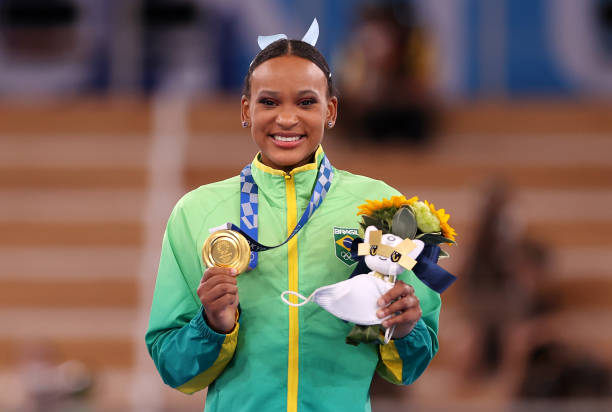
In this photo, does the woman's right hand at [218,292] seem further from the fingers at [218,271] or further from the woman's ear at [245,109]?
the woman's ear at [245,109]

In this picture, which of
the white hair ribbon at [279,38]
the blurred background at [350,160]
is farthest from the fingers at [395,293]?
the blurred background at [350,160]

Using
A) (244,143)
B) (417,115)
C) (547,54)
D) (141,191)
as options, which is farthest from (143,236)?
(547,54)

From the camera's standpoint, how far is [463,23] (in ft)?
29.3

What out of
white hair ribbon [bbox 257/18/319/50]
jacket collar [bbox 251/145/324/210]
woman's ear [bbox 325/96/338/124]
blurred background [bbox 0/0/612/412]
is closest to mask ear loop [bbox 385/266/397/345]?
jacket collar [bbox 251/145/324/210]

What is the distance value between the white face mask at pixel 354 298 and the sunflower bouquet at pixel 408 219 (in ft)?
0.31

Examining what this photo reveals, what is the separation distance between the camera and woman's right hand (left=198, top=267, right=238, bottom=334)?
1837mm

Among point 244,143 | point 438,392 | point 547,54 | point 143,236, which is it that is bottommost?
point 438,392

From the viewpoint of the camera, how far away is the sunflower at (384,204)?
192 cm

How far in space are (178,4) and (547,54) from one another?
3018 millimetres

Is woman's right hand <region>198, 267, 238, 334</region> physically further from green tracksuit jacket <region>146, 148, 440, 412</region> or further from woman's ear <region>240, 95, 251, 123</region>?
woman's ear <region>240, 95, 251, 123</region>

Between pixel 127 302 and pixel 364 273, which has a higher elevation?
pixel 364 273

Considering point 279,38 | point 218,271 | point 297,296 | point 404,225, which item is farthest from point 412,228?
point 279,38

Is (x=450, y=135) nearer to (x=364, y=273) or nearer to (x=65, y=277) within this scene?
(x=65, y=277)

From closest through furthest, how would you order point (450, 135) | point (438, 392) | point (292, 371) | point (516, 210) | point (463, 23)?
point (292, 371) < point (438, 392) < point (516, 210) < point (450, 135) < point (463, 23)
